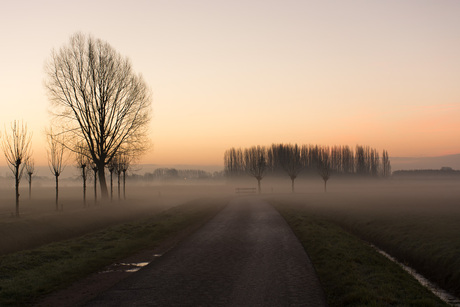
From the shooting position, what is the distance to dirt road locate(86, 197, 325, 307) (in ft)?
29.7

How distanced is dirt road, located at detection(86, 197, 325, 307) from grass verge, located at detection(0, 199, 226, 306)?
2173 millimetres

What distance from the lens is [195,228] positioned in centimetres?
2422

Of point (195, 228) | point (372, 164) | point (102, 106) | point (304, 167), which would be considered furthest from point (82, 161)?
point (372, 164)

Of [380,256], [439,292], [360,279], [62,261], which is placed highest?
[62,261]

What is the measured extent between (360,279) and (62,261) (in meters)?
11.3

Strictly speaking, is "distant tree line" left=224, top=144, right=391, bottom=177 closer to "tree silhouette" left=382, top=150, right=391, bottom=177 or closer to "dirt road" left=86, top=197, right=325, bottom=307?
"tree silhouette" left=382, top=150, right=391, bottom=177

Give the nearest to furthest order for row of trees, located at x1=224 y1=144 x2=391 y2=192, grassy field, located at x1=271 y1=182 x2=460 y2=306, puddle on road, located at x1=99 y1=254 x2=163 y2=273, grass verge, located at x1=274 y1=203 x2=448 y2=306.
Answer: grass verge, located at x1=274 y1=203 x2=448 y2=306 → grassy field, located at x1=271 y1=182 x2=460 y2=306 → puddle on road, located at x1=99 y1=254 x2=163 y2=273 → row of trees, located at x1=224 y1=144 x2=391 y2=192

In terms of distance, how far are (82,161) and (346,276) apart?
48993 millimetres

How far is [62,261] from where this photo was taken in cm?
1423

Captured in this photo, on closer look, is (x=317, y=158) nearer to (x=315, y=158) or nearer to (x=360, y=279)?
(x=315, y=158)

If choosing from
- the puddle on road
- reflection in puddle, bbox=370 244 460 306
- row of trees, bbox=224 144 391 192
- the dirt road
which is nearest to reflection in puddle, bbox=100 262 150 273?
the puddle on road

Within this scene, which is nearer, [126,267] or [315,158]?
[126,267]

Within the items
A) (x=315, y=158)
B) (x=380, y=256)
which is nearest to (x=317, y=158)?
(x=315, y=158)

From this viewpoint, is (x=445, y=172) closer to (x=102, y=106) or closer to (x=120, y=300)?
(x=102, y=106)
